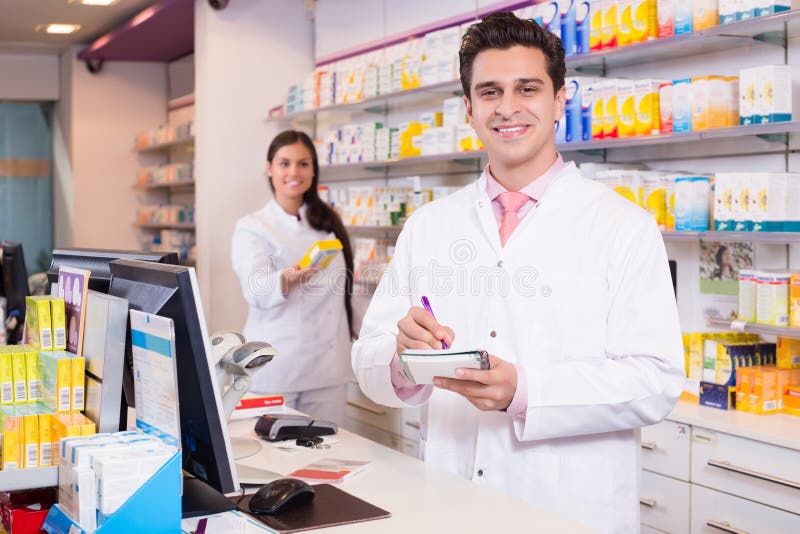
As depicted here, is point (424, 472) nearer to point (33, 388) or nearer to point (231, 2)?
point (33, 388)

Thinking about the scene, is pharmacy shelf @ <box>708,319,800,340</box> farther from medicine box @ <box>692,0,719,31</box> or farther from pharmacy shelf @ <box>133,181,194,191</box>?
pharmacy shelf @ <box>133,181,194,191</box>

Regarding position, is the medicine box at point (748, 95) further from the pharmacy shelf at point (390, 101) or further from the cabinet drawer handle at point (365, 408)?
the cabinet drawer handle at point (365, 408)

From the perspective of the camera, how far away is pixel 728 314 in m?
3.39

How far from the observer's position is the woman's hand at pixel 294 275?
12.0 ft

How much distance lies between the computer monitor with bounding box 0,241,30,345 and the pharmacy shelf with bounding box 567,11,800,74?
2.39 meters

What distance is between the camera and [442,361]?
1.63 meters

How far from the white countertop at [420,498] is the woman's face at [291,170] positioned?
1966 mm

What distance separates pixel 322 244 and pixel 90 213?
238 inches

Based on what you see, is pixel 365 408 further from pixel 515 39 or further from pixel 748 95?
pixel 515 39

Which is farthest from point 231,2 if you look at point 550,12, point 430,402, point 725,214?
point 430,402

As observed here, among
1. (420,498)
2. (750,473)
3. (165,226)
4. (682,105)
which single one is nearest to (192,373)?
(420,498)

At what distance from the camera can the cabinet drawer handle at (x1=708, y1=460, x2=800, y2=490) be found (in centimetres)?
262

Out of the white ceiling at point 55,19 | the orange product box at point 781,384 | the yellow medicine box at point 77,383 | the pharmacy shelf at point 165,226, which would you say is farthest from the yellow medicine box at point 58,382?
the pharmacy shelf at point 165,226

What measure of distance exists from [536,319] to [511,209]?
0.94 ft
